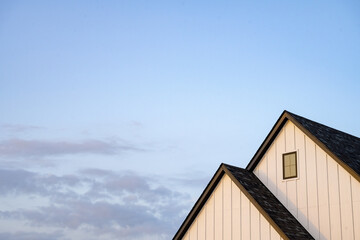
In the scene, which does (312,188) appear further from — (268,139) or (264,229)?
(268,139)

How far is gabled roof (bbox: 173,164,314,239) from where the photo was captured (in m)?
22.9

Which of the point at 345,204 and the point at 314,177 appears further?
the point at 314,177

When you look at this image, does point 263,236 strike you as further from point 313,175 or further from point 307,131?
point 307,131

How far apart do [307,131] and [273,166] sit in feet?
8.37

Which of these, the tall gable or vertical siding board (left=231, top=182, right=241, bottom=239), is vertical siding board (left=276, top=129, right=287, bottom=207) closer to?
the tall gable

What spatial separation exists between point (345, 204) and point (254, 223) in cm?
403

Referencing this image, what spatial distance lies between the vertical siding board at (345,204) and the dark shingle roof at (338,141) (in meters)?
0.56

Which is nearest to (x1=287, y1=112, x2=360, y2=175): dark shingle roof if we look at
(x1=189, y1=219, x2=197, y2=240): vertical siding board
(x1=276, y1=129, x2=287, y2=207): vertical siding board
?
(x1=276, y1=129, x2=287, y2=207): vertical siding board

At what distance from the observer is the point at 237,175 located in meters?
25.4

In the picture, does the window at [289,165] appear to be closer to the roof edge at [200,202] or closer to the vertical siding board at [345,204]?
the vertical siding board at [345,204]

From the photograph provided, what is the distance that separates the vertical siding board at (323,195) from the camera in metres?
23.5

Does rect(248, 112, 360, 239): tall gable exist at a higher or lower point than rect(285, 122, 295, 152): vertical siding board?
lower

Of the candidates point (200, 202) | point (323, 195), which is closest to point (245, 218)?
point (200, 202)

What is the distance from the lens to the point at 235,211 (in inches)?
965
